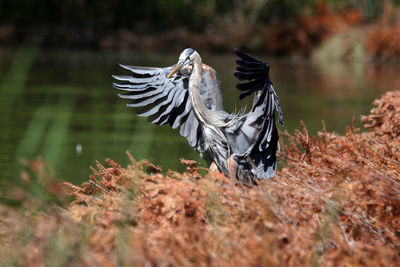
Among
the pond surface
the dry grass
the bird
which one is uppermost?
the bird

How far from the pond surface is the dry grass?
42cm

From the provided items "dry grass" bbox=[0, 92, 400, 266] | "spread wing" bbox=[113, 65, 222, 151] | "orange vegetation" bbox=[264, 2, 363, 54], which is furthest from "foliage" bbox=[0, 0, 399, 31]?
"dry grass" bbox=[0, 92, 400, 266]

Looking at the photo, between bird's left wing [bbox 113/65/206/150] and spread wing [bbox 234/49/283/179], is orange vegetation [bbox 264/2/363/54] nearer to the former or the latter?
bird's left wing [bbox 113/65/206/150]

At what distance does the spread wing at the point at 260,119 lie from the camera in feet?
16.1

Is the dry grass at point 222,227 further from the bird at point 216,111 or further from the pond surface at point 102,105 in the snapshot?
the pond surface at point 102,105

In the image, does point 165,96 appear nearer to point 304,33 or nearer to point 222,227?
point 222,227

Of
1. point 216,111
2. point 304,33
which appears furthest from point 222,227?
point 304,33

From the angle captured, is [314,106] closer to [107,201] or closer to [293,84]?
[293,84]

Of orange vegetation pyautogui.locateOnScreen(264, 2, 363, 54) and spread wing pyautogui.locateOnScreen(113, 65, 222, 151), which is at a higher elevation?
spread wing pyautogui.locateOnScreen(113, 65, 222, 151)

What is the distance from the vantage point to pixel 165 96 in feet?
17.5

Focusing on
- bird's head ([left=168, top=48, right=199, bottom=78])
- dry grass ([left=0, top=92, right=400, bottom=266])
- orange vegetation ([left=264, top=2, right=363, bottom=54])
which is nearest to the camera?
dry grass ([left=0, top=92, right=400, bottom=266])

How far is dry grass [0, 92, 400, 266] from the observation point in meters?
3.49

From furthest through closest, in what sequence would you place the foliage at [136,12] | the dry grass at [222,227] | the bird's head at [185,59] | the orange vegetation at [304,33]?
the foliage at [136,12]
the orange vegetation at [304,33]
the bird's head at [185,59]
the dry grass at [222,227]

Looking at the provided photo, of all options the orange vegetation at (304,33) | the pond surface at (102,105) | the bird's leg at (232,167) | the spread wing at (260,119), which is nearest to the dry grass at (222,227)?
the spread wing at (260,119)
